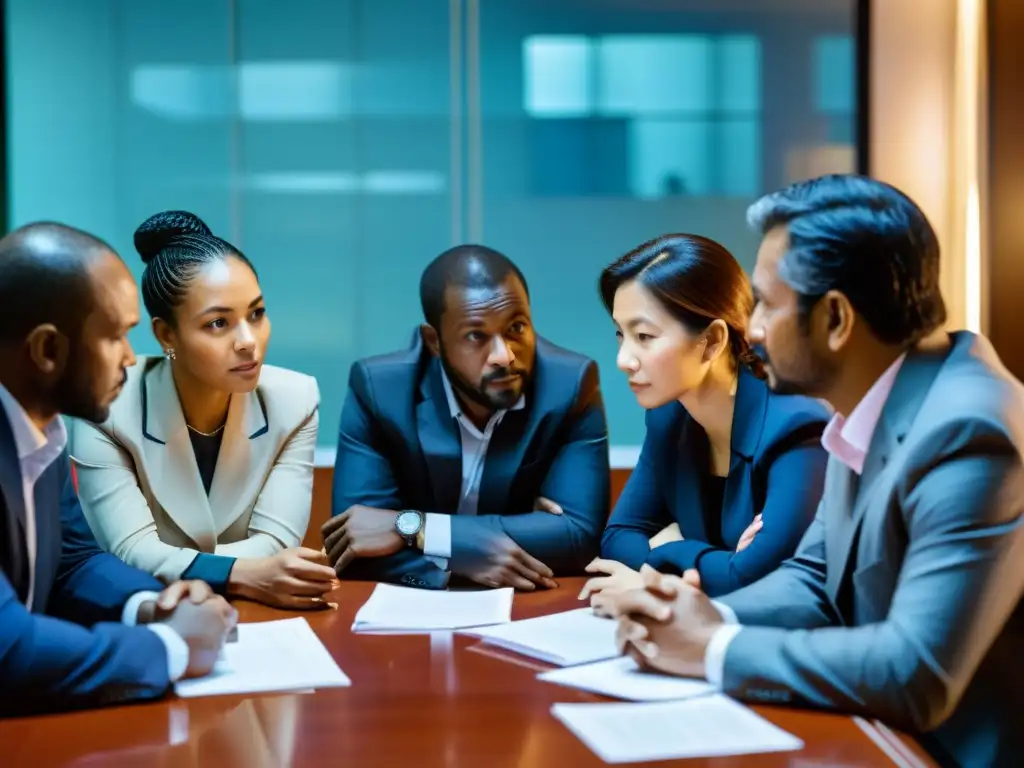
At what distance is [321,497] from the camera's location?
3.61 m

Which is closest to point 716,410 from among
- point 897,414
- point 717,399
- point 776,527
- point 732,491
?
point 717,399

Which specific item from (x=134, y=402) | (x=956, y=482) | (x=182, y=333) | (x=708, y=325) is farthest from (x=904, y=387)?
(x=134, y=402)

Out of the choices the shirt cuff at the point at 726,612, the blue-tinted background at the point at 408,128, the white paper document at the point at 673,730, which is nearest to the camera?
the white paper document at the point at 673,730

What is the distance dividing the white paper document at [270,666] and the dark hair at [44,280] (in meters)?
0.58

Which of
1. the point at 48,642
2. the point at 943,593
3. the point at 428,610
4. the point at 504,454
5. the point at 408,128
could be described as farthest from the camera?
the point at 408,128

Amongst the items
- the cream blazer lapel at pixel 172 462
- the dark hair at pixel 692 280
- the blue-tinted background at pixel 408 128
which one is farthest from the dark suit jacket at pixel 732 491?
the blue-tinted background at pixel 408 128

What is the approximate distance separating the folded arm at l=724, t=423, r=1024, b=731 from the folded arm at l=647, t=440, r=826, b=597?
25.6 inches

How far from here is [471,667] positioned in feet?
5.90

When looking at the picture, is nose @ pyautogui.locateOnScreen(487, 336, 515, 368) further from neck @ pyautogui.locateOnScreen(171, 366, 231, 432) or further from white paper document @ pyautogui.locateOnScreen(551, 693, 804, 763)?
white paper document @ pyautogui.locateOnScreen(551, 693, 804, 763)

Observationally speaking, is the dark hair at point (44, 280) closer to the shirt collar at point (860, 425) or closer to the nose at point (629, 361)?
the nose at point (629, 361)

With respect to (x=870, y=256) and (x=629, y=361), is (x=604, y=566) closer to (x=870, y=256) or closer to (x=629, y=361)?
(x=629, y=361)

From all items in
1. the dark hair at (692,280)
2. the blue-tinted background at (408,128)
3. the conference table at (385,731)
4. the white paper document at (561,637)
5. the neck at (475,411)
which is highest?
the blue-tinted background at (408,128)

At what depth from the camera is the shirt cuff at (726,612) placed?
1767 mm

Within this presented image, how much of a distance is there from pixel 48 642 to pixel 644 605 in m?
0.86
